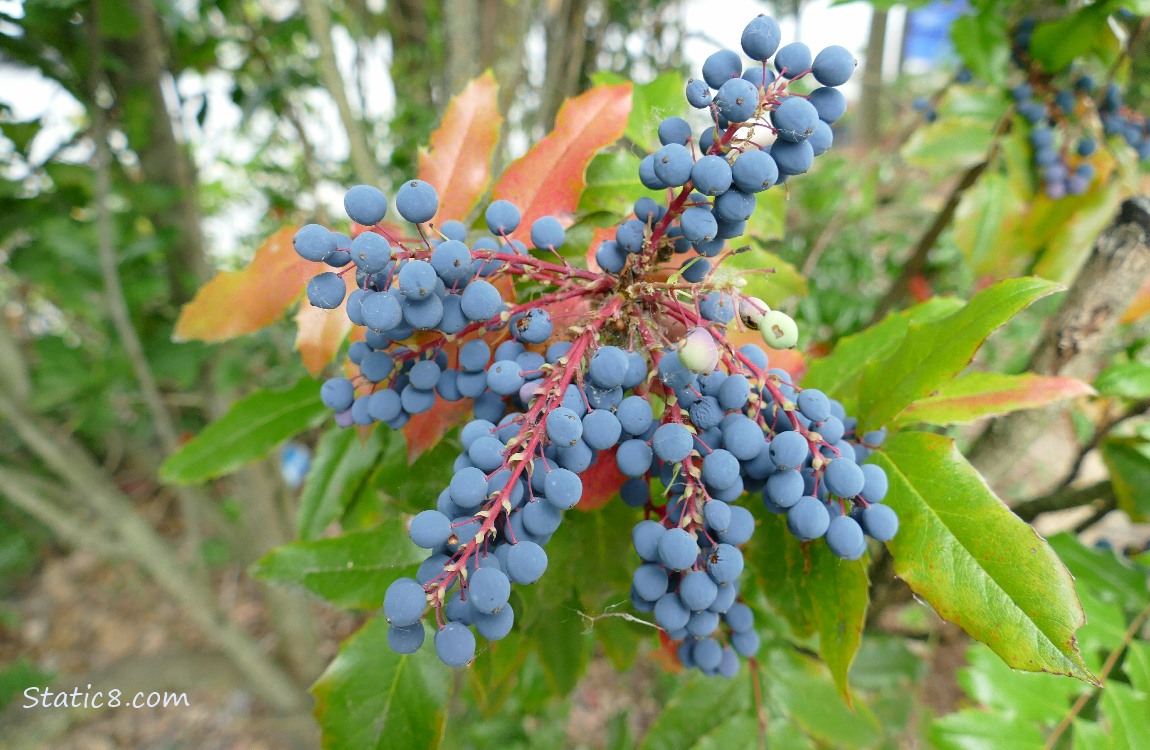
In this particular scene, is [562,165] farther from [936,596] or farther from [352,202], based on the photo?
[936,596]

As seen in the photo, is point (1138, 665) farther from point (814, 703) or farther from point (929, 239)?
point (929, 239)

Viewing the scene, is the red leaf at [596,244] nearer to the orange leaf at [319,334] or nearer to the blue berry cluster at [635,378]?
the blue berry cluster at [635,378]

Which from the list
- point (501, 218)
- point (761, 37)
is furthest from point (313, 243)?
point (761, 37)

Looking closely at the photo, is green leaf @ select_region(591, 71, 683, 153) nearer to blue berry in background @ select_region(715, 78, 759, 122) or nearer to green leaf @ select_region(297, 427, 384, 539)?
blue berry in background @ select_region(715, 78, 759, 122)

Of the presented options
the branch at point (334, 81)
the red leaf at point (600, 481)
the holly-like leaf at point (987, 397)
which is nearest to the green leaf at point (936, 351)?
the holly-like leaf at point (987, 397)

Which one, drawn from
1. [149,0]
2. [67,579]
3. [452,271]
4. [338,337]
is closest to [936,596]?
[452,271]

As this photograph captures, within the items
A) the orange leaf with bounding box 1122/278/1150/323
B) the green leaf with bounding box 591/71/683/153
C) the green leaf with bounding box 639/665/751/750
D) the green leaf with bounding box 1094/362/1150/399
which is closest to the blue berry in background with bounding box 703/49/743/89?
the green leaf with bounding box 591/71/683/153
